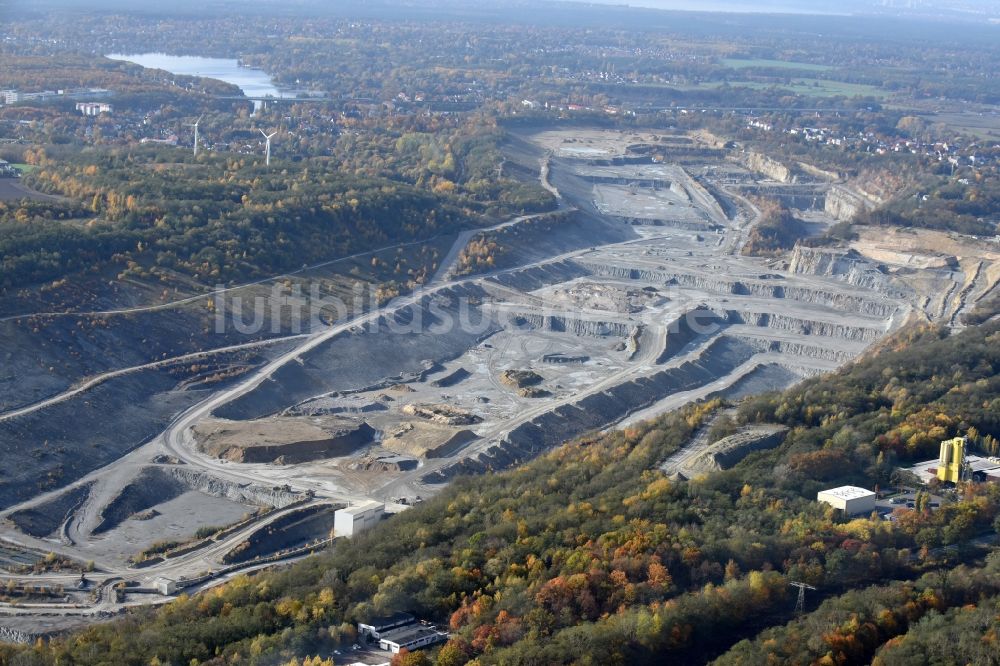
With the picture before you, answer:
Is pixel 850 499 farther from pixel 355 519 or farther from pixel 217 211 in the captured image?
pixel 217 211

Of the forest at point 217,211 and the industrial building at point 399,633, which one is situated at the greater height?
the industrial building at point 399,633

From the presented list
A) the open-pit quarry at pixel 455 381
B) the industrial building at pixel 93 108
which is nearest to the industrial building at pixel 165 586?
the open-pit quarry at pixel 455 381

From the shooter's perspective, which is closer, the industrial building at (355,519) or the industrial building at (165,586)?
the industrial building at (165,586)

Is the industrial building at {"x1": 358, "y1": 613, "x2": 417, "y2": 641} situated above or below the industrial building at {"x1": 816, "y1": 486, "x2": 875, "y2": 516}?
below

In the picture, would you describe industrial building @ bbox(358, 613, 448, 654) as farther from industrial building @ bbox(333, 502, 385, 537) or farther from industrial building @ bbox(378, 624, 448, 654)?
industrial building @ bbox(333, 502, 385, 537)

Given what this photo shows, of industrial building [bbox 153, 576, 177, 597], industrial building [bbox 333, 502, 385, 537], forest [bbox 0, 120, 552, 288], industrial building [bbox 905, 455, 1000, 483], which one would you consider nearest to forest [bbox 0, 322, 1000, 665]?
industrial building [bbox 905, 455, 1000, 483]

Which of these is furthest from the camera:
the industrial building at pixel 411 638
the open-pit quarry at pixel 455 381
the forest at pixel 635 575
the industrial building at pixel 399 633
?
the open-pit quarry at pixel 455 381

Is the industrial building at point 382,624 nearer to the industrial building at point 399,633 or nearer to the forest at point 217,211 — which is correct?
the industrial building at point 399,633

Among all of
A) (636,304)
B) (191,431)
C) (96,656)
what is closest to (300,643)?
(96,656)
